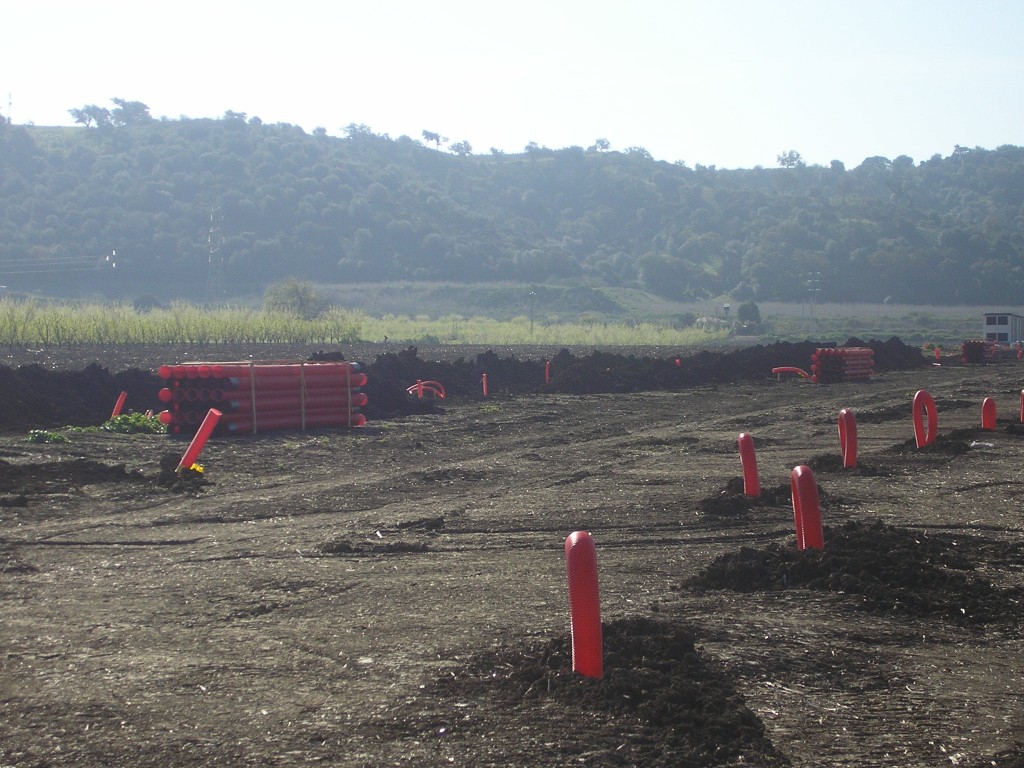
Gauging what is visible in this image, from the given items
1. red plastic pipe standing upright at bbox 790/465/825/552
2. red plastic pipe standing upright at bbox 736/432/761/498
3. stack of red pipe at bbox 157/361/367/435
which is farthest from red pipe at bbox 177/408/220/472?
red plastic pipe standing upright at bbox 790/465/825/552

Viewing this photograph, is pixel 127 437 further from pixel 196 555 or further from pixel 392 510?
pixel 196 555

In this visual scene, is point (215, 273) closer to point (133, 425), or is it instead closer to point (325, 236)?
point (325, 236)

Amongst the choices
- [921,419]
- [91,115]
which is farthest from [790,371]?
[91,115]

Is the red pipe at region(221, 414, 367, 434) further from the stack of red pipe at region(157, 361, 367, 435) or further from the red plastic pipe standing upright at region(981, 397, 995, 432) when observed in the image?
the red plastic pipe standing upright at region(981, 397, 995, 432)

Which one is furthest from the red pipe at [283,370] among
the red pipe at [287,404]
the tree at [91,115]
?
the tree at [91,115]

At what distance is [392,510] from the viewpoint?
11609 mm

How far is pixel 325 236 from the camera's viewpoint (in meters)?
125

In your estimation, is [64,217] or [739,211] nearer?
[64,217]

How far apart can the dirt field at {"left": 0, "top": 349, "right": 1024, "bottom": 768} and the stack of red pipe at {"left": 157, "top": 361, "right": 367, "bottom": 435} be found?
306 cm

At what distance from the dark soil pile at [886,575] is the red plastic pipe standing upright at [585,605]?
2.43m

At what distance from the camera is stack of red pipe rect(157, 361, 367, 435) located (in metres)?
18.3

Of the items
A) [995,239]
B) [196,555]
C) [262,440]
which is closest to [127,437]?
[262,440]

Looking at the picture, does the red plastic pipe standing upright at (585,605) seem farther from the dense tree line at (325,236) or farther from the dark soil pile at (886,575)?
the dense tree line at (325,236)

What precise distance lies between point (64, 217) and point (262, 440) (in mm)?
102755
